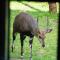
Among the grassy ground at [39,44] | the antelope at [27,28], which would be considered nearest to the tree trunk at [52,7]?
the grassy ground at [39,44]

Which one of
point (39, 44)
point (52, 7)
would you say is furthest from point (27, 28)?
point (52, 7)

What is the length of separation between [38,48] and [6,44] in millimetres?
496

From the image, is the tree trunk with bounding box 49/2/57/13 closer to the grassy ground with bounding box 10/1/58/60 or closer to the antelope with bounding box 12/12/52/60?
the grassy ground with bounding box 10/1/58/60

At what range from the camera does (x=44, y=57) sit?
4.64 metres

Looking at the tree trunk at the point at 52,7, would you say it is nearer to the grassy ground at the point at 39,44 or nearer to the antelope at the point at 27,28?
the grassy ground at the point at 39,44

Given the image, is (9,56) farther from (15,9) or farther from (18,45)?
(15,9)

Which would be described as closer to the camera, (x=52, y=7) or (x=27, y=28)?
(x=52, y=7)

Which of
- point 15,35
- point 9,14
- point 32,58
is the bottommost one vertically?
point 32,58

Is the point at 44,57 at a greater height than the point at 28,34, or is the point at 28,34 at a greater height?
the point at 28,34

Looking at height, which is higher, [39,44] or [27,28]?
[27,28]

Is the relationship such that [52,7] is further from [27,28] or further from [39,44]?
[39,44]

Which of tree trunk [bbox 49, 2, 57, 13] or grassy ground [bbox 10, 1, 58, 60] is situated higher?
tree trunk [bbox 49, 2, 57, 13]

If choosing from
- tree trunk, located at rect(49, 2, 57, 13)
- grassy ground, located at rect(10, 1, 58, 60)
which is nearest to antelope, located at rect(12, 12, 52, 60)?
grassy ground, located at rect(10, 1, 58, 60)
